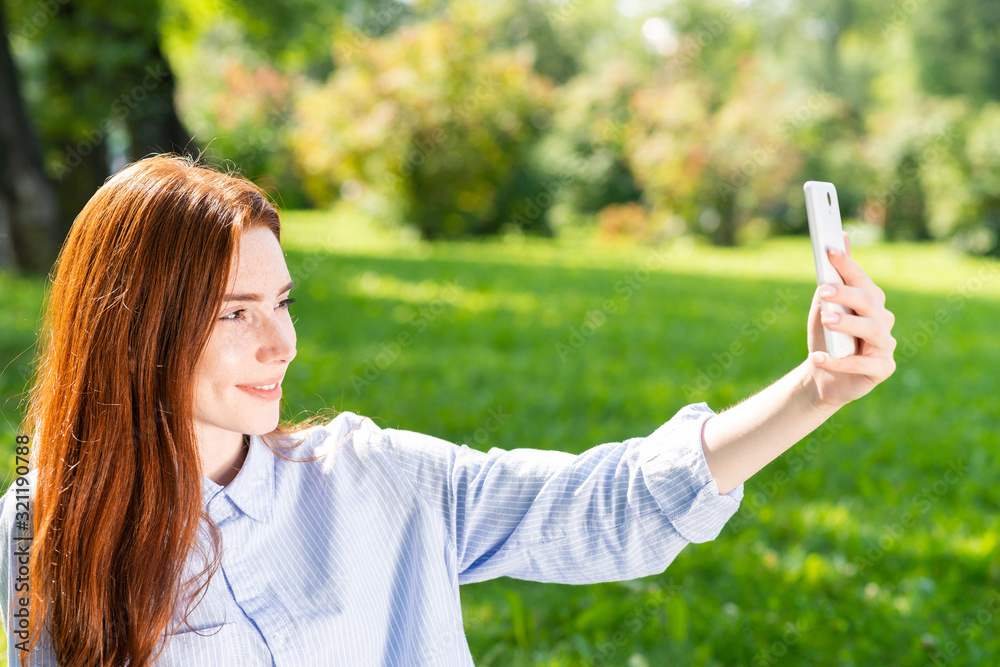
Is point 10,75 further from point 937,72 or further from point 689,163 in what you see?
point 937,72

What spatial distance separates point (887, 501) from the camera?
406cm

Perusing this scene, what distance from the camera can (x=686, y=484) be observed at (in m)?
1.24

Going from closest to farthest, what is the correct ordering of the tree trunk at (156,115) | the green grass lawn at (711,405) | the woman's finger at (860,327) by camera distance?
the woman's finger at (860,327), the green grass lawn at (711,405), the tree trunk at (156,115)

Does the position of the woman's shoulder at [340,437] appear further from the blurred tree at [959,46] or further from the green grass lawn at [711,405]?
the blurred tree at [959,46]

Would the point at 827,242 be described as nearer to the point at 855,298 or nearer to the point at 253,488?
the point at 855,298

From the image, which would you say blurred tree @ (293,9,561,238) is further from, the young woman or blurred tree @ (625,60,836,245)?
the young woman

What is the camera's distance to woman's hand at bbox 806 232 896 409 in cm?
109

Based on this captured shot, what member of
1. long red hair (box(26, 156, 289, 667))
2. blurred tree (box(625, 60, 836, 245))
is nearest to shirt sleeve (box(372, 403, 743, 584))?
long red hair (box(26, 156, 289, 667))

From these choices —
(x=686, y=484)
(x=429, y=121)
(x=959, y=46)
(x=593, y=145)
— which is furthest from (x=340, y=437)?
(x=959, y=46)

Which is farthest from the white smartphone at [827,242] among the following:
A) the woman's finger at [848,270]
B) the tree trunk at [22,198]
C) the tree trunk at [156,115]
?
the tree trunk at [156,115]

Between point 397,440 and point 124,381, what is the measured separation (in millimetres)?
440

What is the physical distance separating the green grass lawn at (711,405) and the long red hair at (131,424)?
1.74 feet

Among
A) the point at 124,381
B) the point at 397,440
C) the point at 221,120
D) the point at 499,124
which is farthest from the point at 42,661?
the point at 221,120

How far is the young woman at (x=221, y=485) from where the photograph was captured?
3.95 feet
